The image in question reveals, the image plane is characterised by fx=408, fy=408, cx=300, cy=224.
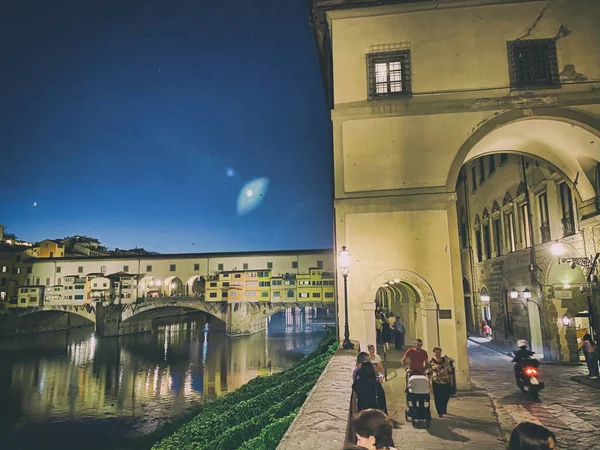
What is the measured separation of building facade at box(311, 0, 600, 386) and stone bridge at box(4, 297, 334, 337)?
39760 millimetres

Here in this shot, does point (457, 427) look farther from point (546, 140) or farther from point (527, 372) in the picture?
point (546, 140)

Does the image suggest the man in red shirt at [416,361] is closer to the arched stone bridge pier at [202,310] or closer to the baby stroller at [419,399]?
the baby stroller at [419,399]

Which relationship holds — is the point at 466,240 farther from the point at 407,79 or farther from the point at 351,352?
the point at 351,352

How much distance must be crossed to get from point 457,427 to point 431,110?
8.69 metres

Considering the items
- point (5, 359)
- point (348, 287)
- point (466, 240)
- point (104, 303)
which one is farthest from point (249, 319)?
point (348, 287)

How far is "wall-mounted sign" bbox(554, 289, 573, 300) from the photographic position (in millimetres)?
15828

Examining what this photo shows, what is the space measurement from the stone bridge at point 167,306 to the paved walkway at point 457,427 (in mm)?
41327

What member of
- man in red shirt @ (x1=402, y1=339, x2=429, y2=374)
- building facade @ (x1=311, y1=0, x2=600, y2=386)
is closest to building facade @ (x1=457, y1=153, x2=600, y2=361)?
building facade @ (x1=311, y1=0, x2=600, y2=386)

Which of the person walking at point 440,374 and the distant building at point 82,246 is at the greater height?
the distant building at point 82,246

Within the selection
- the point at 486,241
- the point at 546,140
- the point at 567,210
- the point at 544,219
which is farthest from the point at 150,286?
the point at 546,140

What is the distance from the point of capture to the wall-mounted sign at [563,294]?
15828 mm

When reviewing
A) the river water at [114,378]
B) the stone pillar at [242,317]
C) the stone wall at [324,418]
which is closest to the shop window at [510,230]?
the stone wall at [324,418]

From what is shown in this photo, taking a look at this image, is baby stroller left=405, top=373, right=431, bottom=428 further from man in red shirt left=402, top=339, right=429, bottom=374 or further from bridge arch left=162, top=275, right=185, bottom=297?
bridge arch left=162, top=275, right=185, bottom=297

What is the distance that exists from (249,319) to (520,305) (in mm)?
40272
